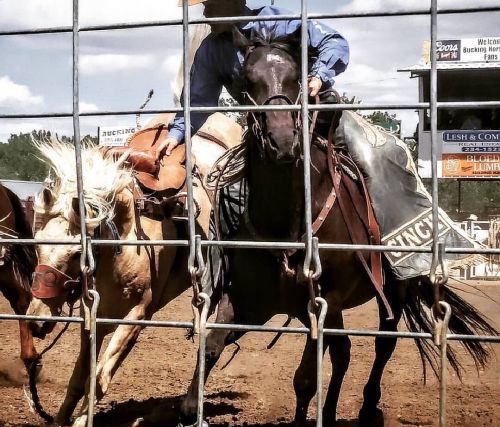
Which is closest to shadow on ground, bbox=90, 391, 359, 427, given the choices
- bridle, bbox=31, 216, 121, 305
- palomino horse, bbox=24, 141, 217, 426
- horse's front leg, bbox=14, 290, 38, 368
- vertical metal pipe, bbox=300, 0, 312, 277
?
palomino horse, bbox=24, 141, 217, 426

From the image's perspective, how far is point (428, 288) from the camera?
475 cm

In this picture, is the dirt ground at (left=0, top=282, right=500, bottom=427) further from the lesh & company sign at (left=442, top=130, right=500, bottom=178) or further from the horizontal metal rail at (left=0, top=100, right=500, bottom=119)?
the lesh & company sign at (left=442, top=130, right=500, bottom=178)

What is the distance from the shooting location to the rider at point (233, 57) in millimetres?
3566

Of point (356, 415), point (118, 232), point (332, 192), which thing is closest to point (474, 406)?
point (356, 415)

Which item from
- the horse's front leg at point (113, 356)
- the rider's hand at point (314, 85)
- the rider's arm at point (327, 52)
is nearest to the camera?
the rider's hand at point (314, 85)

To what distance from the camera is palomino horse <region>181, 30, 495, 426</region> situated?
3.28 meters

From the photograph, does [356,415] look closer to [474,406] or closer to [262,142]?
[474,406]

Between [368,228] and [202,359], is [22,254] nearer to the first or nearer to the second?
[368,228]

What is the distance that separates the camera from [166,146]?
4.70 meters

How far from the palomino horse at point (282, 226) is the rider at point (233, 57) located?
0.59ft

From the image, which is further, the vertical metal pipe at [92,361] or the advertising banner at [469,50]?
the advertising banner at [469,50]

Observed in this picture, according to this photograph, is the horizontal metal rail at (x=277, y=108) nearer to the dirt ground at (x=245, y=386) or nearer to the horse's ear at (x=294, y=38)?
the horse's ear at (x=294, y=38)

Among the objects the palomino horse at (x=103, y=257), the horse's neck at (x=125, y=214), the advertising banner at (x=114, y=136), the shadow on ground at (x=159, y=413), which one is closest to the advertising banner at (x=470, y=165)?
the advertising banner at (x=114, y=136)

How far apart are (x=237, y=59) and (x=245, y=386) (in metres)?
→ 2.73
